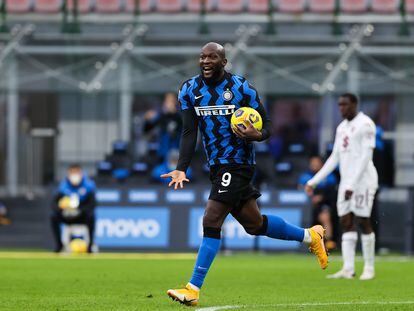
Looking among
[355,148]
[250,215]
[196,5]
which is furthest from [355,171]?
[196,5]

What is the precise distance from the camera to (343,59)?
25359mm

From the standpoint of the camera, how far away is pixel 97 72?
86.0ft

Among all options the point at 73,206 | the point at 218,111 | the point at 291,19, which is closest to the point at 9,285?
the point at 218,111

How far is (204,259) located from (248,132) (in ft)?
3.55

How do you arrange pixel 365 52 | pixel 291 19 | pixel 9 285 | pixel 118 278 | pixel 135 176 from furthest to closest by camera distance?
pixel 291 19, pixel 365 52, pixel 135 176, pixel 118 278, pixel 9 285

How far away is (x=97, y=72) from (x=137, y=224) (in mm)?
5338

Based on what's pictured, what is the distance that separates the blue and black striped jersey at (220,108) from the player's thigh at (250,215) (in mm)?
365

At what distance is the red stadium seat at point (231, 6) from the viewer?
89.7 ft

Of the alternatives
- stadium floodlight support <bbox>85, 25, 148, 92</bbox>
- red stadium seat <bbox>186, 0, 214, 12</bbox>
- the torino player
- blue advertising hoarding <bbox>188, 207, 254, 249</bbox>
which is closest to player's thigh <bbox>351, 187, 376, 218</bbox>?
the torino player

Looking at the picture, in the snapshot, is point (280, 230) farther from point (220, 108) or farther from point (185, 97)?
point (185, 97)

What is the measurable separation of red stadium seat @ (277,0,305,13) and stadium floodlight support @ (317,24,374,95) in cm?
181

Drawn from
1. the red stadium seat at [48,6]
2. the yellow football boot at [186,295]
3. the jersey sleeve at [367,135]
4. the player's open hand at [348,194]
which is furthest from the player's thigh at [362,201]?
the red stadium seat at [48,6]

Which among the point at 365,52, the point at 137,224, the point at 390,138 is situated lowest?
the point at 137,224

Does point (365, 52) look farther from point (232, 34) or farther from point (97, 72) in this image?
point (97, 72)
